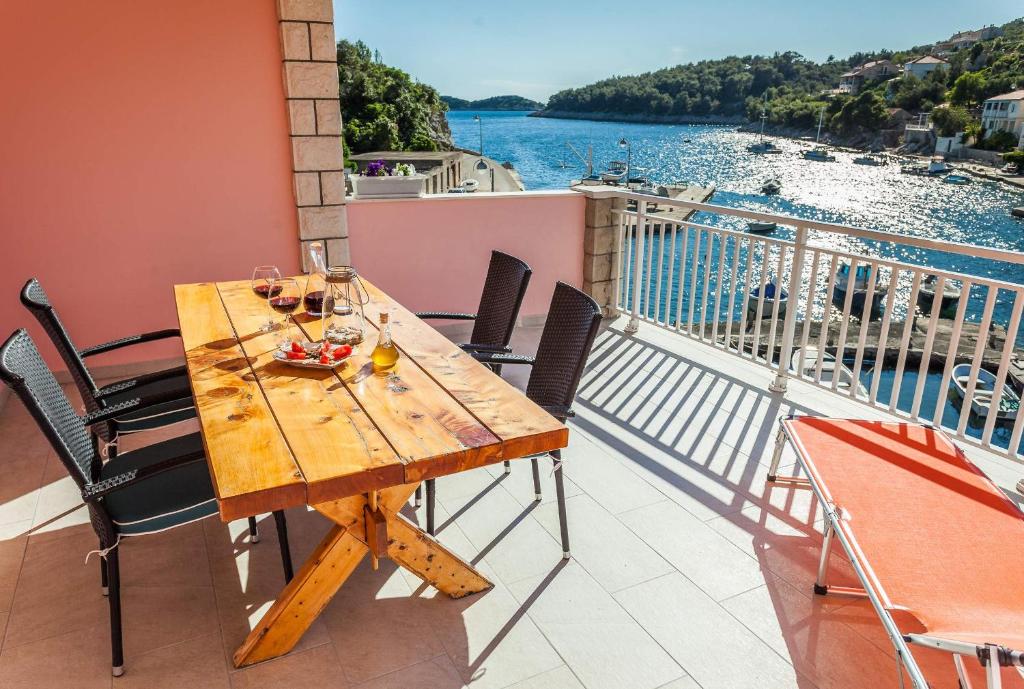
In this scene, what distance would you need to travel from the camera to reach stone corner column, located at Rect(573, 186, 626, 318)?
5125 mm

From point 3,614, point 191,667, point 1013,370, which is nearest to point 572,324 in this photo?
point 191,667

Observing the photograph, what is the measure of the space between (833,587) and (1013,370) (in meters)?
22.7

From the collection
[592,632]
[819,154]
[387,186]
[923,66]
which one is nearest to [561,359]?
[592,632]

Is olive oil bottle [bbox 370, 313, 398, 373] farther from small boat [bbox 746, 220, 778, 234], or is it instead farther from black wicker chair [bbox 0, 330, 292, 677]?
small boat [bbox 746, 220, 778, 234]

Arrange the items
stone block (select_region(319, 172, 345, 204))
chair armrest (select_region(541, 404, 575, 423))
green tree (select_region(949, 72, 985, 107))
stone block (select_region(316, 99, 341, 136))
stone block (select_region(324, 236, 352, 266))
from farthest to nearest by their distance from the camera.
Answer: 1. green tree (select_region(949, 72, 985, 107))
2. stone block (select_region(324, 236, 352, 266))
3. stone block (select_region(319, 172, 345, 204))
4. stone block (select_region(316, 99, 341, 136))
5. chair armrest (select_region(541, 404, 575, 423))

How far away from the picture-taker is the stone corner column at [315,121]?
13.1 feet

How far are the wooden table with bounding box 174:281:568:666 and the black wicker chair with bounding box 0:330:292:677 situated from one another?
0.26 m

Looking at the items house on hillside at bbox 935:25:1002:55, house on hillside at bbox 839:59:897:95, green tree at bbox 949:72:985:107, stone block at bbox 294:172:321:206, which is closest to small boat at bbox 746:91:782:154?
house on hillside at bbox 839:59:897:95

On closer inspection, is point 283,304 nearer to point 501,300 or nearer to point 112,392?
point 112,392

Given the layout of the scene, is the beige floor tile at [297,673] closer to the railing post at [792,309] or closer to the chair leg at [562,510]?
the chair leg at [562,510]

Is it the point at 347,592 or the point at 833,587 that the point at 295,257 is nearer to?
the point at 347,592

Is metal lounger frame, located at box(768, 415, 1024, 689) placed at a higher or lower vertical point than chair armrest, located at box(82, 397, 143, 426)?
lower

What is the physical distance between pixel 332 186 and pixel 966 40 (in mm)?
35560

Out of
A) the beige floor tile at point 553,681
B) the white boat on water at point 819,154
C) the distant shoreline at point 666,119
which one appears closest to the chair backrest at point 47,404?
the beige floor tile at point 553,681
